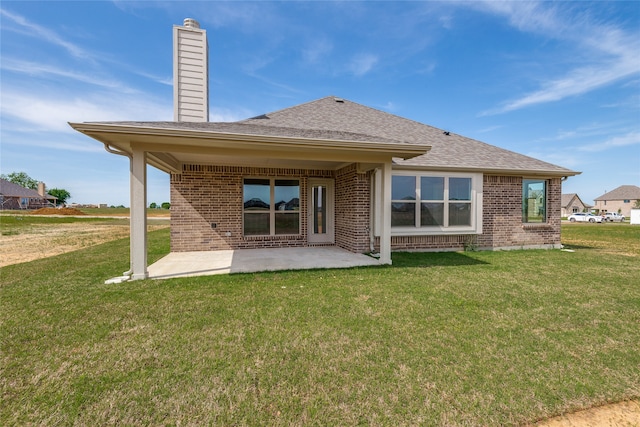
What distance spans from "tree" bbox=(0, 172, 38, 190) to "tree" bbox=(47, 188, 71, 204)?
17.9 feet

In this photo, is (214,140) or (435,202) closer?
(214,140)

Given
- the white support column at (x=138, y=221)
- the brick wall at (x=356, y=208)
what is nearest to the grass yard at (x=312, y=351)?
the white support column at (x=138, y=221)

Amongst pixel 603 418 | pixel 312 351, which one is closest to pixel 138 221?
pixel 312 351

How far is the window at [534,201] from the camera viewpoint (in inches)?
367

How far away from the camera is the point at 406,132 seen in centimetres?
996

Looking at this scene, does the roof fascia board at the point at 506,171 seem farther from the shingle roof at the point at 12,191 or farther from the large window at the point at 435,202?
the shingle roof at the point at 12,191

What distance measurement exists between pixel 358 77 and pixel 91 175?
A: 63816mm

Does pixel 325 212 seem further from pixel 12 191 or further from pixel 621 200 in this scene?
pixel 621 200

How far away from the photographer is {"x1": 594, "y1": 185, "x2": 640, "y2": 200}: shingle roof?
5541cm

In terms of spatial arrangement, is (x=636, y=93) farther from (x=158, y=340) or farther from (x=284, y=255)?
(x=158, y=340)

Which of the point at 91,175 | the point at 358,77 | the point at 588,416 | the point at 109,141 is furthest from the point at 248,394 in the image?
the point at 91,175

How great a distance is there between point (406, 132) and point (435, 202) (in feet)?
10.0

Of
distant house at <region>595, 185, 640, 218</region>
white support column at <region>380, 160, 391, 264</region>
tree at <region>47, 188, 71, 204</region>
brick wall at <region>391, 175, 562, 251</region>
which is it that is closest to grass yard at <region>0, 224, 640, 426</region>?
white support column at <region>380, 160, 391, 264</region>

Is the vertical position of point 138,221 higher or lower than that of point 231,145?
lower
